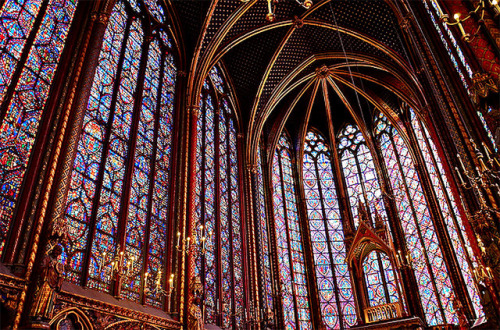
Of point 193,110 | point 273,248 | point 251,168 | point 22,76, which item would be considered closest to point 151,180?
point 193,110

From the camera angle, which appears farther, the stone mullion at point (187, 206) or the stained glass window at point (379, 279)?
the stained glass window at point (379, 279)

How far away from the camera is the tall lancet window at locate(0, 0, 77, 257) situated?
7473mm

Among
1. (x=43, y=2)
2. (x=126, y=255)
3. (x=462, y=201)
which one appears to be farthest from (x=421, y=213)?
(x=43, y=2)

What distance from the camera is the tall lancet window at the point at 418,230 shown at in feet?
52.7

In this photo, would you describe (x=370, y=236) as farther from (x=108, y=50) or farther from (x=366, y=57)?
(x=108, y=50)

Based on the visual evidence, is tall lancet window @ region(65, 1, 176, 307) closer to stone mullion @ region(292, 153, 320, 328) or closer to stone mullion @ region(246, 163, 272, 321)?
stone mullion @ region(246, 163, 272, 321)

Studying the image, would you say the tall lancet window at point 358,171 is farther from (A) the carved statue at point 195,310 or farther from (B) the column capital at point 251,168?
(A) the carved statue at point 195,310

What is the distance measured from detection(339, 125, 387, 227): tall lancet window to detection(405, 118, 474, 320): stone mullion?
2202mm

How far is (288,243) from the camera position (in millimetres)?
18750

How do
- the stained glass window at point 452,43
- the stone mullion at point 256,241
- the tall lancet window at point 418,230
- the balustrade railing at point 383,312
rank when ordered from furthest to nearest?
the tall lancet window at point 418,230 < the balustrade railing at point 383,312 < the stone mullion at point 256,241 < the stained glass window at point 452,43

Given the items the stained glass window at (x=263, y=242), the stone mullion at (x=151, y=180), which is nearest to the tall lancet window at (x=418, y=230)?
the stained glass window at (x=263, y=242)

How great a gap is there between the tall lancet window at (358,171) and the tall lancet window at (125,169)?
11031 mm

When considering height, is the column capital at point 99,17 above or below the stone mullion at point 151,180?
above

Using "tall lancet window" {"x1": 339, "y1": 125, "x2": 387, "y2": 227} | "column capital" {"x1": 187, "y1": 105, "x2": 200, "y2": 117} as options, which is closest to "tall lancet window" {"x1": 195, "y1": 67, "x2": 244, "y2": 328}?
"column capital" {"x1": 187, "y1": 105, "x2": 200, "y2": 117}
